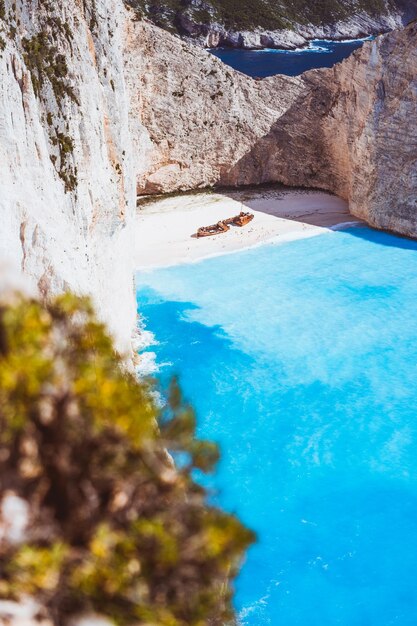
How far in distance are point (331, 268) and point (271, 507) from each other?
1627 centimetres

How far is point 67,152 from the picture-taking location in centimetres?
1516

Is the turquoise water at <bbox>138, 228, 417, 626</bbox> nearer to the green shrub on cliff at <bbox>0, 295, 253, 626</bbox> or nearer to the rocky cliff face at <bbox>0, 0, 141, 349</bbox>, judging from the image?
the rocky cliff face at <bbox>0, 0, 141, 349</bbox>

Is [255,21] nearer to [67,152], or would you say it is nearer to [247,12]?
[247,12]

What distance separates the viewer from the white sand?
31406 millimetres

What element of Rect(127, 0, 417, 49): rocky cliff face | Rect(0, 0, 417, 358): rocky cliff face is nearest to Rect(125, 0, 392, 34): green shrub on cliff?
Rect(127, 0, 417, 49): rocky cliff face

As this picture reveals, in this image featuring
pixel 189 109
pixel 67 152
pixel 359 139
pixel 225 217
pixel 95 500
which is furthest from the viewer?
pixel 189 109

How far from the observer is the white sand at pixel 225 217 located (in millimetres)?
31406

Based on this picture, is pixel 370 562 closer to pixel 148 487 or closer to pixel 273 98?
pixel 148 487

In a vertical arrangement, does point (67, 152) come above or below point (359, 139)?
below

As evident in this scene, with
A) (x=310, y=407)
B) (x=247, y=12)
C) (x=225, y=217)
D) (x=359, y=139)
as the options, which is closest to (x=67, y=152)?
(x=310, y=407)

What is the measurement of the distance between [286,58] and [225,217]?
185 feet

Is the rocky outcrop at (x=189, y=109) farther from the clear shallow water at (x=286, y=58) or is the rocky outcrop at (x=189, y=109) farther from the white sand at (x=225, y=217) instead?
the clear shallow water at (x=286, y=58)

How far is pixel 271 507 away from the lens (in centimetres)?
1497

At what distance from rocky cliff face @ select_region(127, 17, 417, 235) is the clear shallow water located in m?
29.5
